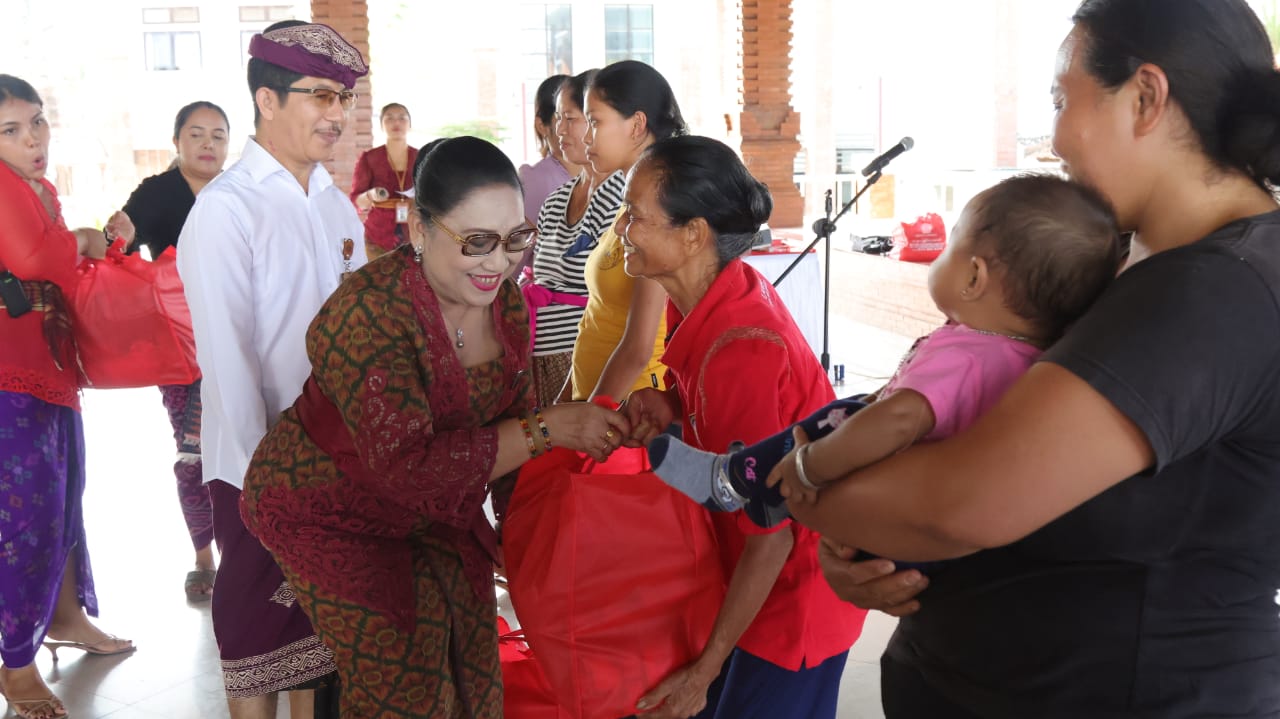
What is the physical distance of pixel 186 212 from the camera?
13.9ft

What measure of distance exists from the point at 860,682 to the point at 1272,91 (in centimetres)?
243

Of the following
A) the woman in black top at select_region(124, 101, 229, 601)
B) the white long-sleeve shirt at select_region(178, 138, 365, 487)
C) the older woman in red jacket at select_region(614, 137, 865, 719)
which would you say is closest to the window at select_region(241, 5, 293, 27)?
the woman in black top at select_region(124, 101, 229, 601)

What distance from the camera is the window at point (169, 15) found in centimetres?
2422

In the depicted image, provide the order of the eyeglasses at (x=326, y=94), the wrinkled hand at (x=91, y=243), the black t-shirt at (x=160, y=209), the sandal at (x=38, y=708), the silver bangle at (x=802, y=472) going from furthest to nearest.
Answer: the black t-shirt at (x=160, y=209) → the wrinkled hand at (x=91, y=243) → the sandal at (x=38, y=708) → the eyeglasses at (x=326, y=94) → the silver bangle at (x=802, y=472)

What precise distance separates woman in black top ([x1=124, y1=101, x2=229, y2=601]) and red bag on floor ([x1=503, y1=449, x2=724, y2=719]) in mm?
2548

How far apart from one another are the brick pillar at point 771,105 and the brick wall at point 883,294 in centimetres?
344

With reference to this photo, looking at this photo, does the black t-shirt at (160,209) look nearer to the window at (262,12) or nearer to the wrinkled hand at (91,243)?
the wrinkled hand at (91,243)

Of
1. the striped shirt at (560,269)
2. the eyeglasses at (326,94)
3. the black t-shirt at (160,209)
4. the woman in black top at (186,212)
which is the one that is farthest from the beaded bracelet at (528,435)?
the black t-shirt at (160,209)

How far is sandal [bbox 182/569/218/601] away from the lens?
4011 mm

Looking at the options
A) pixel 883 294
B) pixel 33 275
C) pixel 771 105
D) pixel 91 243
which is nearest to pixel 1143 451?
pixel 33 275

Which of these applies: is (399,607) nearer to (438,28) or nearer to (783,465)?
(783,465)

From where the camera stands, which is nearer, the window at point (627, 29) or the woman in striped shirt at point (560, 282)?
the woman in striped shirt at point (560, 282)

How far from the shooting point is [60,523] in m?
3.26

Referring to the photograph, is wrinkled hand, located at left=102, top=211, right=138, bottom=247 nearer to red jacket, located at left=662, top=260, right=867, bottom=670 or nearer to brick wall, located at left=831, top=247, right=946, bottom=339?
red jacket, located at left=662, top=260, right=867, bottom=670
